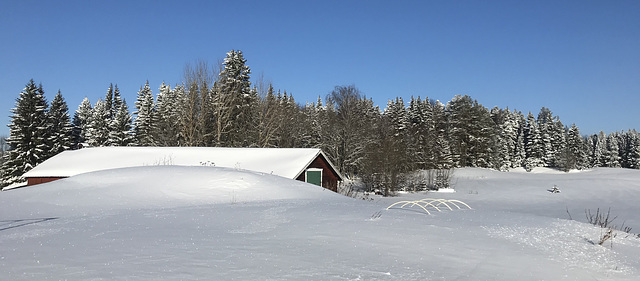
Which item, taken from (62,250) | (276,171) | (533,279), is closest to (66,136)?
(276,171)

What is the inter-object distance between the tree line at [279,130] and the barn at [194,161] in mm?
8482

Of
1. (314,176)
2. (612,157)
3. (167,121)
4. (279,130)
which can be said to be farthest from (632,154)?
(167,121)

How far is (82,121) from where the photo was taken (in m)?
55.5

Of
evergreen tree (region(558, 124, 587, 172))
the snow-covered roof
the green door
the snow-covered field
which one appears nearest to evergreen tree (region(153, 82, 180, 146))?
the snow-covered roof

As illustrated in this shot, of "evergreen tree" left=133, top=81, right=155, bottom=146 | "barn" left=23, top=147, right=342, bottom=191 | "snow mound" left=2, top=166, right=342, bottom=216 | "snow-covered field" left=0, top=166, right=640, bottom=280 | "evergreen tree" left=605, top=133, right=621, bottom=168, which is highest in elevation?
"evergreen tree" left=133, top=81, right=155, bottom=146

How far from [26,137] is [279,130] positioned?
2389cm

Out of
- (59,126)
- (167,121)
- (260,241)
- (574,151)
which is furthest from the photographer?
(574,151)

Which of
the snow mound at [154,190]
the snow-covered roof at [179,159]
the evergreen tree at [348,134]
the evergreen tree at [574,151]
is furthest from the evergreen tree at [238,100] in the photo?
the evergreen tree at [574,151]

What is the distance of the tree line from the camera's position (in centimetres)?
3622

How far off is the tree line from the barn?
27.8 ft

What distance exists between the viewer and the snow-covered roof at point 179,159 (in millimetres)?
22281

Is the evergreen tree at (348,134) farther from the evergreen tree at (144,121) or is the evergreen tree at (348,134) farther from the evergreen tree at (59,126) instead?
the evergreen tree at (59,126)

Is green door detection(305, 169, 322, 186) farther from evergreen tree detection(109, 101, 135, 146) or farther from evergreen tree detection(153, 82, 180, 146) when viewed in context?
evergreen tree detection(109, 101, 135, 146)

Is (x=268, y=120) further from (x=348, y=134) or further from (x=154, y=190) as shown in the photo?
(x=154, y=190)
